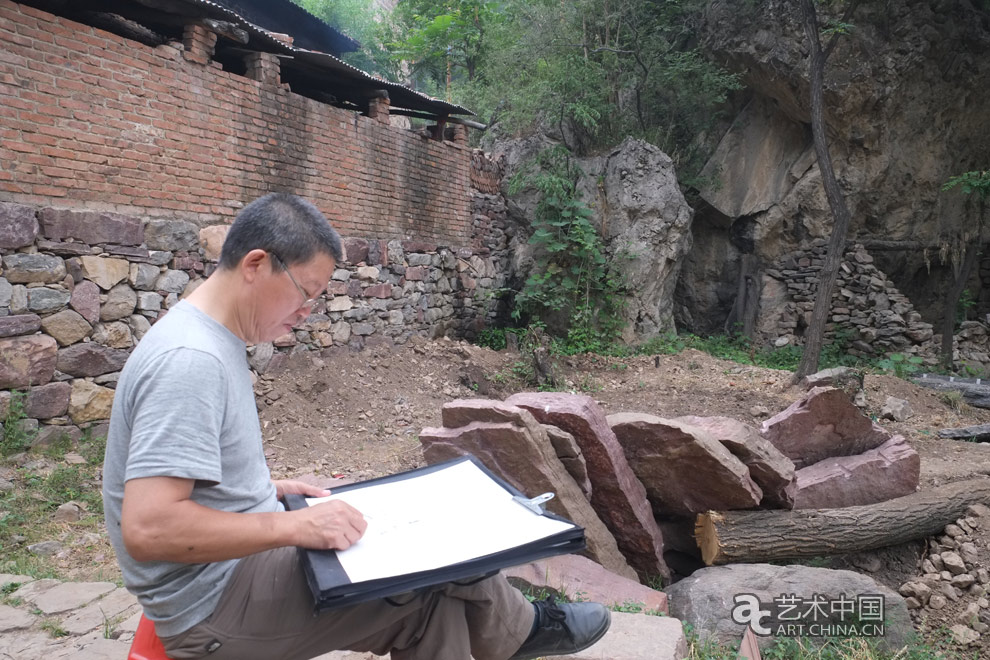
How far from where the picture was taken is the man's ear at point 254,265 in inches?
58.1

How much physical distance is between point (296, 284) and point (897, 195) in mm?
12760

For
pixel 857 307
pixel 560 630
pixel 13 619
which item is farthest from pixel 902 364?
pixel 13 619

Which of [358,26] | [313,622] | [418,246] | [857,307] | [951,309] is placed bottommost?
[313,622]

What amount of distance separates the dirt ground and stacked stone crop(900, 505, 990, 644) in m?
0.03

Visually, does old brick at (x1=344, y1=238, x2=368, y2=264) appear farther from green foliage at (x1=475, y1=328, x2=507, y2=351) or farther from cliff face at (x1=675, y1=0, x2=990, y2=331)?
cliff face at (x1=675, y1=0, x2=990, y2=331)

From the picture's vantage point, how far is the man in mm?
1236

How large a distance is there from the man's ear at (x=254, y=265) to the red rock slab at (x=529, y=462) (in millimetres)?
2103

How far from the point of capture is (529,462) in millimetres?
3432

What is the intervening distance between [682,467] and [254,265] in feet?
9.85

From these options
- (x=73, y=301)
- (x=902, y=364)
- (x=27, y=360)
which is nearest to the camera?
(x=27, y=360)

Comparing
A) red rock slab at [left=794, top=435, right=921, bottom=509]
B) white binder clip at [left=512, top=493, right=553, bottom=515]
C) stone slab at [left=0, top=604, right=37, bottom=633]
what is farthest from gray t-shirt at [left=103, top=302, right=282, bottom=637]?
red rock slab at [left=794, top=435, right=921, bottom=509]

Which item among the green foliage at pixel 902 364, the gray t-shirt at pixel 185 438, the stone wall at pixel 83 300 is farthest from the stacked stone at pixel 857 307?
the gray t-shirt at pixel 185 438

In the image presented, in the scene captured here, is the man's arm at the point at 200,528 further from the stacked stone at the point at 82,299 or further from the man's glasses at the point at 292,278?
the stacked stone at the point at 82,299

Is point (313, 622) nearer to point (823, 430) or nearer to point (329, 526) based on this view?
point (329, 526)
